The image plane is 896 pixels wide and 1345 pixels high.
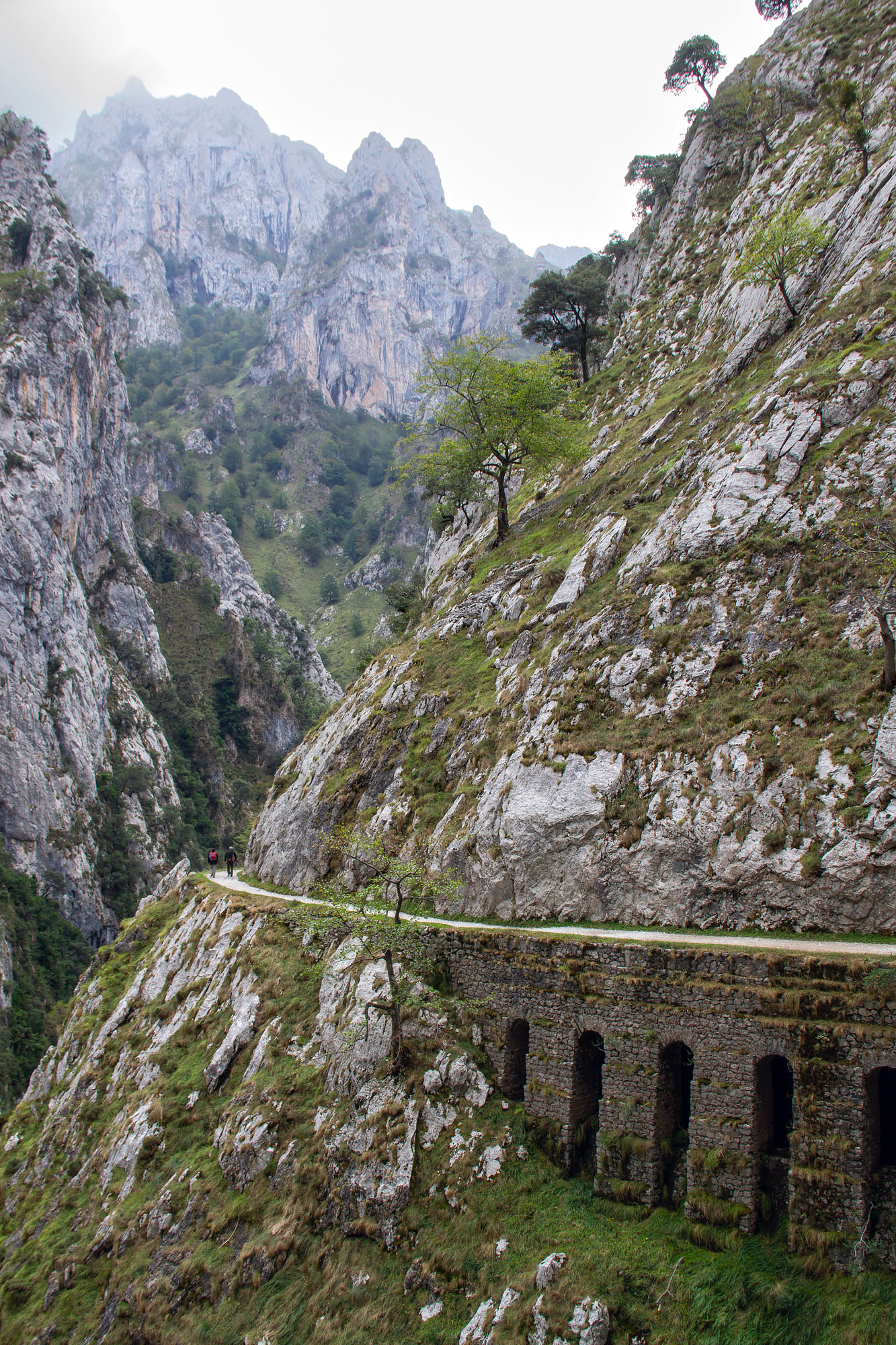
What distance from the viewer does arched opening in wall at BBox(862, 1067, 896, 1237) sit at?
1095 centimetres

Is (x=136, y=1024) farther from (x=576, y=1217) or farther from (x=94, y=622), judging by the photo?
(x=94, y=622)

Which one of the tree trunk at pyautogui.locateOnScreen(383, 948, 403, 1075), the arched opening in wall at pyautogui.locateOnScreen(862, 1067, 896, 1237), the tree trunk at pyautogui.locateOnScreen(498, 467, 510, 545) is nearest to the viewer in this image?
the arched opening in wall at pyautogui.locateOnScreen(862, 1067, 896, 1237)

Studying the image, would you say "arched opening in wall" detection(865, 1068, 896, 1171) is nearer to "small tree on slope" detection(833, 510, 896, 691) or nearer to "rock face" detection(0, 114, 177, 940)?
"small tree on slope" detection(833, 510, 896, 691)

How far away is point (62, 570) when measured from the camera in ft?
305

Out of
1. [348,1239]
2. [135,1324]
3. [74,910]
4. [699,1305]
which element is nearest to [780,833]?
[699,1305]

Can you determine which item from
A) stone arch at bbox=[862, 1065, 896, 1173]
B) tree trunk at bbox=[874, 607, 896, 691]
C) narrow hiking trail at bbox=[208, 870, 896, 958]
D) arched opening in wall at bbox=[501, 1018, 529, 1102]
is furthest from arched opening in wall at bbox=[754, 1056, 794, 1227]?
tree trunk at bbox=[874, 607, 896, 691]

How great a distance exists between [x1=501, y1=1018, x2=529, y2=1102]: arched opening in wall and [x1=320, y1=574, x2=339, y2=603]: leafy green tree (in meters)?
143

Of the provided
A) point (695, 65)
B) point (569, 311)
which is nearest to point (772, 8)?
point (695, 65)

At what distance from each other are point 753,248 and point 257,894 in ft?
104

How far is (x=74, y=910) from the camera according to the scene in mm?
84438

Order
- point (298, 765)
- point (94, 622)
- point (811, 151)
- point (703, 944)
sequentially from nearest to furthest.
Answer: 1. point (703, 944)
2. point (298, 765)
3. point (811, 151)
4. point (94, 622)

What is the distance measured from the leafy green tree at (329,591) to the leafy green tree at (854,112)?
124 meters

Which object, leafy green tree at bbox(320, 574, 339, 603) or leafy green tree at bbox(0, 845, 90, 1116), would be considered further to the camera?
leafy green tree at bbox(320, 574, 339, 603)

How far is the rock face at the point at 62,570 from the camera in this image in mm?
83938
